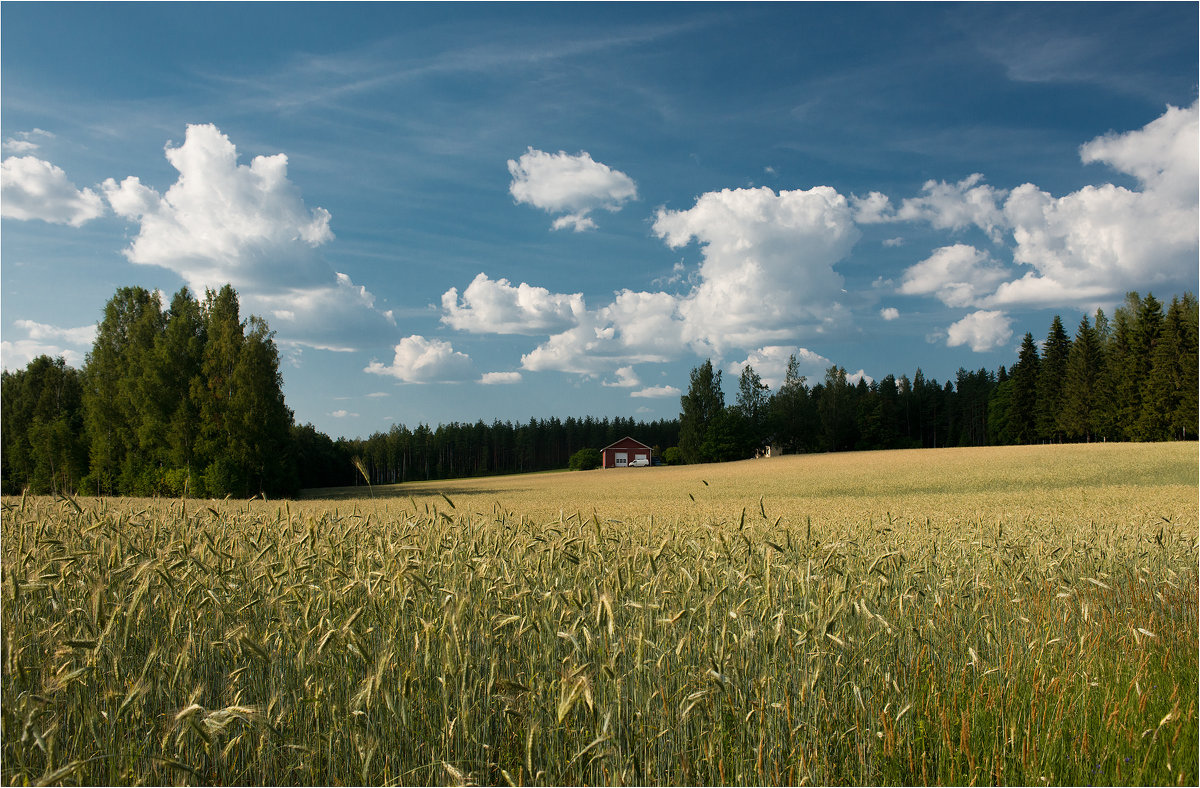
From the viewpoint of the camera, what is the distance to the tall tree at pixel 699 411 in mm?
71125

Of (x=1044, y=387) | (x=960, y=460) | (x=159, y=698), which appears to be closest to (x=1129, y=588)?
(x=159, y=698)

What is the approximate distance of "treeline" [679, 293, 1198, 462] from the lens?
49438 mm

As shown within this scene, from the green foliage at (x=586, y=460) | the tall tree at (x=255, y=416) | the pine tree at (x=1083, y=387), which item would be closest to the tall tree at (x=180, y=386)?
the tall tree at (x=255, y=416)

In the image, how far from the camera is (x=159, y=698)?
2.87 m

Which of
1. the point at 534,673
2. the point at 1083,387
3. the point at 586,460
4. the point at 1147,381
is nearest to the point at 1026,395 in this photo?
the point at 1083,387

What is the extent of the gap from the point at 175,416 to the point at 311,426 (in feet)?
131

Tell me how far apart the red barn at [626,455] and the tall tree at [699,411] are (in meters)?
4.99

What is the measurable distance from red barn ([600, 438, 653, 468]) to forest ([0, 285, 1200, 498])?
4.36 metres

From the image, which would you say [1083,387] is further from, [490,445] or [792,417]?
[490,445]

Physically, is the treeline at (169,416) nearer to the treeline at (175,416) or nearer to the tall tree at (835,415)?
the treeline at (175,416)

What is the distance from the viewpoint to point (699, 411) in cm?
7269

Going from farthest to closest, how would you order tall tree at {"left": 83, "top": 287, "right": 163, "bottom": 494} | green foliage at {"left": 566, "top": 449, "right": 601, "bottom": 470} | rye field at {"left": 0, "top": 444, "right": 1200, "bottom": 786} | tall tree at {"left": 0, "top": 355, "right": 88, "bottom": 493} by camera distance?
green foliage at {"left": 566, "top": 449, "right": 601, "bottom": 470} < tall tree at {"left": 0, "top": 355, "right": 88, "bottom": 493} < tall tree at {"left": 83, "top": 287, "right": 163, "bottom": 494} < rye field at {"left": 0, "top": 444, "right": 1200, "bottom": 786}

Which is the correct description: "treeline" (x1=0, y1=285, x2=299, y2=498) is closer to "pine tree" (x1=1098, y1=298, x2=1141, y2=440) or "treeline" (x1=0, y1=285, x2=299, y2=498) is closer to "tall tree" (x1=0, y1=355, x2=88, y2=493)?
"tall tree" (x1=0, y1=355, x2=88, y2=493)

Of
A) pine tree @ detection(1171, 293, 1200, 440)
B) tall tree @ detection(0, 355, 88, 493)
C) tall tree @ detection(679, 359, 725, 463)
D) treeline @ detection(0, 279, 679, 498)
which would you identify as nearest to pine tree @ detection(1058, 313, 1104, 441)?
pine tree @ detection(1171, 293, 1200, 440)
